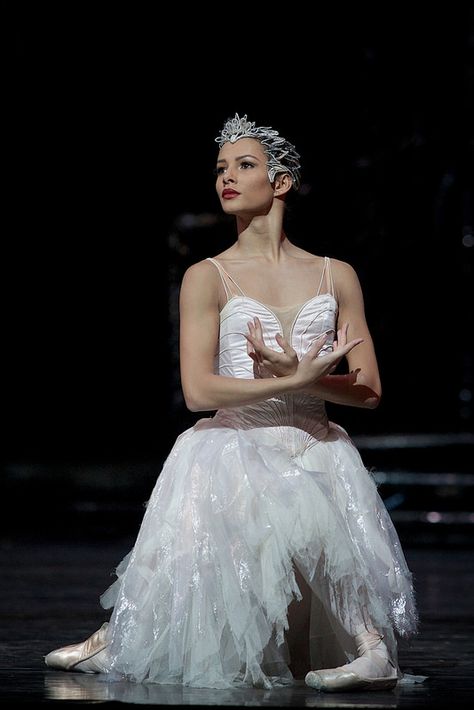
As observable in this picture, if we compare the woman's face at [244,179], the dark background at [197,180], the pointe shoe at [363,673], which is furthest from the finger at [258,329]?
the dark background at [197,180]

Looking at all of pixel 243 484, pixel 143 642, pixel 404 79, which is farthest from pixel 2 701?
pixel 404 79

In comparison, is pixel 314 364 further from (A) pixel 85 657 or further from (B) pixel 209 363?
(A) pixel 85 657

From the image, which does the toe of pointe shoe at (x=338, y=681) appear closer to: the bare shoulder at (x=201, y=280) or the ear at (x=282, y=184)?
the bare shoulder at (x=201, y=280)

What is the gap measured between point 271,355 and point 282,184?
540 mm

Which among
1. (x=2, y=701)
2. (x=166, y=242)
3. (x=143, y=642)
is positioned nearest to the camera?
(x=2, y=701)

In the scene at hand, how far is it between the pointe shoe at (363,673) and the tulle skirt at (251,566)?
0.16 feet

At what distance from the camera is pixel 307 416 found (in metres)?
2.80

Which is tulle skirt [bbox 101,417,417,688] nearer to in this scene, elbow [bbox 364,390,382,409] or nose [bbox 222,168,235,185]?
→ elbow [bbox 364,390,382,409]

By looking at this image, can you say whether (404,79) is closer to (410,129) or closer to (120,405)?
(410,129)

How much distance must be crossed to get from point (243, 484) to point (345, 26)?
540 centimetres

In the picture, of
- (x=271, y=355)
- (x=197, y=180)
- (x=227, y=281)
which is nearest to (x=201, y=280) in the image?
(x=227, y=281)

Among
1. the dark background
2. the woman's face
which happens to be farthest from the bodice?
the dark background

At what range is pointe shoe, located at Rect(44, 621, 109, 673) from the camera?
2.80 meters

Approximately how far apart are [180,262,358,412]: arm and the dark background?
4.82 metres
